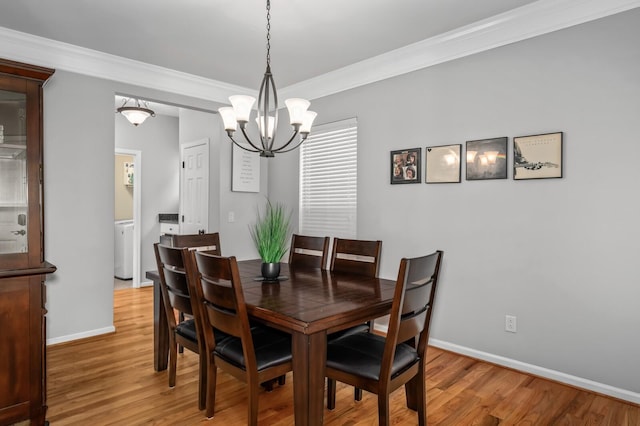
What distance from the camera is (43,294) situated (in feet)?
6.96

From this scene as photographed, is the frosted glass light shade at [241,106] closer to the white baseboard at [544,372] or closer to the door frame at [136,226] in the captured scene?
the white baseboard at [544,372]

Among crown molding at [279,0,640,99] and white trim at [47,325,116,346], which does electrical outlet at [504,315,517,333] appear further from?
white trim at [47,325,116,346]

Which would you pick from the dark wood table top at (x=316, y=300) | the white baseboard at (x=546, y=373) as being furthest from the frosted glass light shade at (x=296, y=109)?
the white baseboard at (x=546, y=373)

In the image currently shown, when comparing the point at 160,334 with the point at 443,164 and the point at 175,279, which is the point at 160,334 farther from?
the point at 443,164

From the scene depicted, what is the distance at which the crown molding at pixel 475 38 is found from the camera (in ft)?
8.33

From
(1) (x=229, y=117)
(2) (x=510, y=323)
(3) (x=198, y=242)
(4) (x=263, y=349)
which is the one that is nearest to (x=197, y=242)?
(3) (x=198, y=242)

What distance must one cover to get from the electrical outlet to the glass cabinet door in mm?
3095

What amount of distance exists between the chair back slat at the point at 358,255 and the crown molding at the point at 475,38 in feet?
5.57

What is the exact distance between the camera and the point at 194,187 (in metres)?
5.10

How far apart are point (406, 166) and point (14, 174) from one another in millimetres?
2794

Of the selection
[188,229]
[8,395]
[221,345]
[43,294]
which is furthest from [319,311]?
[188,229]

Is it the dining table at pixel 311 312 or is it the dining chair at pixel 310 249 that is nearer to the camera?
the dining table at pixel 311 312

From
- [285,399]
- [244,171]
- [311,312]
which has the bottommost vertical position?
[285,399]

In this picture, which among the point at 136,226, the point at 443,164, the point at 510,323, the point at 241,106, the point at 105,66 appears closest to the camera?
the point at 241,106
